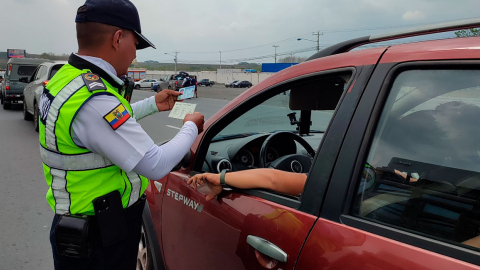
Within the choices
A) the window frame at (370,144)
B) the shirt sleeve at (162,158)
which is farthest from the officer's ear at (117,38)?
the window frame at (370,144)

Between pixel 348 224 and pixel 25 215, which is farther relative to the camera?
pixel 25 215

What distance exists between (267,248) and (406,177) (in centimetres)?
59

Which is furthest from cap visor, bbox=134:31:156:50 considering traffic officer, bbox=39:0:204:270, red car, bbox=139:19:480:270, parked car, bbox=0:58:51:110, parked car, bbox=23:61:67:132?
parked car, bbox=0:58:51:110

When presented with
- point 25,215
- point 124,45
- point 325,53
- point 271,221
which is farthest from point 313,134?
point 25,215

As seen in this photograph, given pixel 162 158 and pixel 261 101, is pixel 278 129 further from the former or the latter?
pixel 162 158

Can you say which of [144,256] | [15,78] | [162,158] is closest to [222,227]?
[162,158]

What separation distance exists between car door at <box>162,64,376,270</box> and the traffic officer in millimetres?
364

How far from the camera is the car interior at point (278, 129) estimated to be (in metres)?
2.09

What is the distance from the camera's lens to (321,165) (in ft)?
4.60

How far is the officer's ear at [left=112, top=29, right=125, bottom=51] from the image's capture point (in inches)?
62.9

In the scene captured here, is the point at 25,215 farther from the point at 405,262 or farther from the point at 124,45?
the point at 405,262

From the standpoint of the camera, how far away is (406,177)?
1304 millimetres

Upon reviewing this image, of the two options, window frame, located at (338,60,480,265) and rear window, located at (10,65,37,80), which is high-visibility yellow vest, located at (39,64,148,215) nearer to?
window frame, located at (338,60,480,265)

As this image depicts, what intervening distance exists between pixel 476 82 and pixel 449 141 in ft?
0.66
